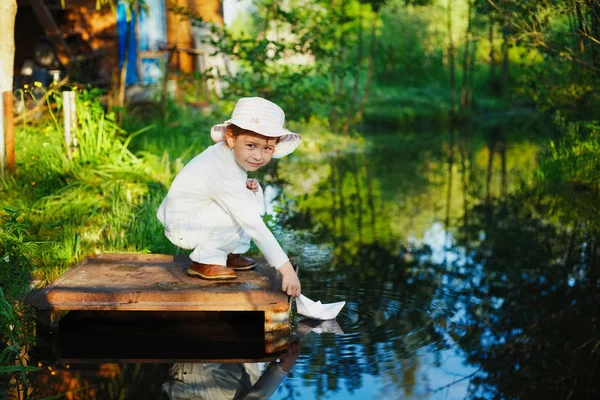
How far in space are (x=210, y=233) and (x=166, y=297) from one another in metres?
0.54

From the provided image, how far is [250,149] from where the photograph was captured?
16.2 ft

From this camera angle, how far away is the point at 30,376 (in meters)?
4.18

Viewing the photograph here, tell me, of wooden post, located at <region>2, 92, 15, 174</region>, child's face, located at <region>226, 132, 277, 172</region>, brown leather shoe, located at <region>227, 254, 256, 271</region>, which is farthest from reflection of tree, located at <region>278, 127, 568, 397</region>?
wooden post, located at <region>2, 92, 15, 174</region>

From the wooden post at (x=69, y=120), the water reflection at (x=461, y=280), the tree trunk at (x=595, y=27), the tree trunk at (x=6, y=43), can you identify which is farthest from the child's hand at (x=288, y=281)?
the tree trunk at (x=595, y=27)

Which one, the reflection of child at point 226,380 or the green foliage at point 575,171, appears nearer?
the reflection of child at point 226,380

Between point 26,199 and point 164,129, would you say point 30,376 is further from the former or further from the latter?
point 164,129

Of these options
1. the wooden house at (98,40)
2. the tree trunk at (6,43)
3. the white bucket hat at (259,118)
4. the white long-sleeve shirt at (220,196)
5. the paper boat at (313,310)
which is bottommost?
the paper boat at (313,310)

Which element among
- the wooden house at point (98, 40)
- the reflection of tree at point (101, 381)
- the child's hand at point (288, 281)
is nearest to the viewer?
the reflection of tree at point (101, 381)

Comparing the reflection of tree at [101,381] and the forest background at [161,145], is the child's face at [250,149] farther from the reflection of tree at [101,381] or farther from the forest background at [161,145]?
the forest background at [161,145]

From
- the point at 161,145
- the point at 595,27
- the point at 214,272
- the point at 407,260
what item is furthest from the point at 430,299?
the point at 161,145

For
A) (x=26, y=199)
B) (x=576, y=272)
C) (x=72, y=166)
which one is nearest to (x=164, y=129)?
(x=72, y=166)

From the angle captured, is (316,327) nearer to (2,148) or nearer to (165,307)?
(165,307)

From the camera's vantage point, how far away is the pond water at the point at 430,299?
414cm

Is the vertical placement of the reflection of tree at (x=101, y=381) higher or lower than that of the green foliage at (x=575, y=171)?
lower
